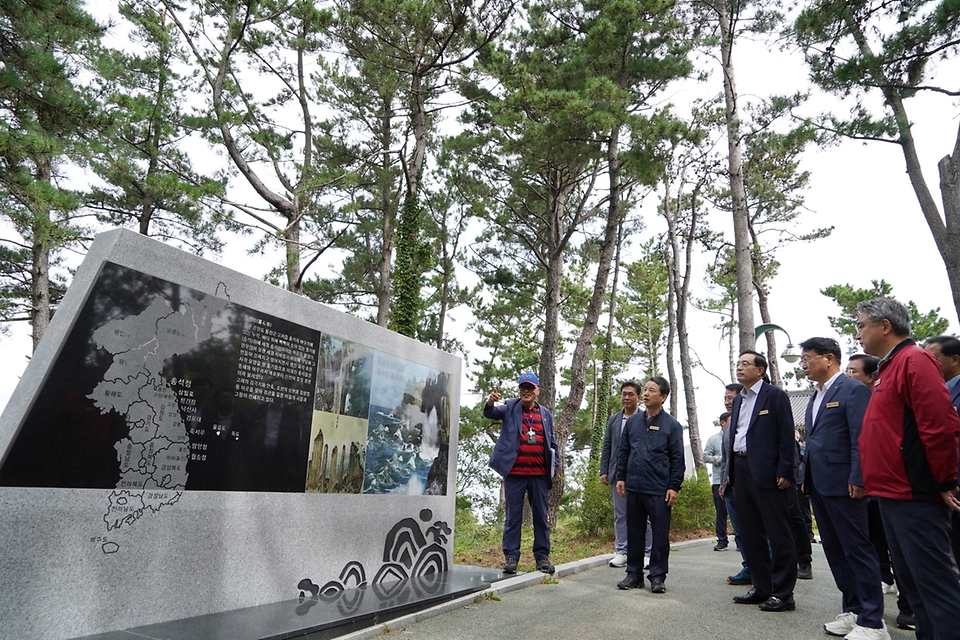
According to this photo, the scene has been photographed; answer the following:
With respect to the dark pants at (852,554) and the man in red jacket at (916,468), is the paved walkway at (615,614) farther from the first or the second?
the man in red jacket at (916,468)

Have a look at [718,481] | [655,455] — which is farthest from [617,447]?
[718,481]

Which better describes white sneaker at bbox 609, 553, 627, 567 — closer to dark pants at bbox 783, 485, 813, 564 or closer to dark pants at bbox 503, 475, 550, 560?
dark pants at bbox 503, 475, 550, 560

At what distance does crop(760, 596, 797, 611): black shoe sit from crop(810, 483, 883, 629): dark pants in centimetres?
50

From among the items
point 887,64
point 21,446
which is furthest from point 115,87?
point 887,64

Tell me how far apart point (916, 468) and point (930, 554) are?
405 mm

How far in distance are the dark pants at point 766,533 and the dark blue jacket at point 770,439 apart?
0.34 ft

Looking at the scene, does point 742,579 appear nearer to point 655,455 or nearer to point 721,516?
point 655,455

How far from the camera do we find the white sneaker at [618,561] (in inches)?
259

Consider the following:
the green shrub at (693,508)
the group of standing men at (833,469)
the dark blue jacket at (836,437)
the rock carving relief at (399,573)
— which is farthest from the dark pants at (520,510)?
the green shrub at (693,508)

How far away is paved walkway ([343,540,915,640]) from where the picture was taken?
12.4ft

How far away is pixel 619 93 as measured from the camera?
956cm

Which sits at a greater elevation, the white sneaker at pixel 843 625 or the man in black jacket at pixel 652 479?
the man in black jacket at pixel 652 479

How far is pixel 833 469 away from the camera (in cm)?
394

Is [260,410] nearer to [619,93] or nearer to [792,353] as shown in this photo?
[619,93]
